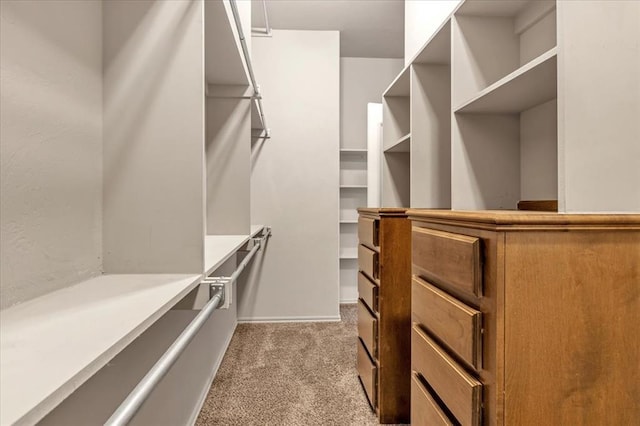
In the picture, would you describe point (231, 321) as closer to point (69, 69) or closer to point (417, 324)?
point (417, 324)

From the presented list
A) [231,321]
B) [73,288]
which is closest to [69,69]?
[73,288]

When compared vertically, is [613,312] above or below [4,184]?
below

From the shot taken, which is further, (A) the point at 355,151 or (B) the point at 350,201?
(B) the point at 350,201

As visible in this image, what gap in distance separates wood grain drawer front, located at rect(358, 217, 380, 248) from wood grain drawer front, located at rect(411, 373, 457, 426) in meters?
0.67

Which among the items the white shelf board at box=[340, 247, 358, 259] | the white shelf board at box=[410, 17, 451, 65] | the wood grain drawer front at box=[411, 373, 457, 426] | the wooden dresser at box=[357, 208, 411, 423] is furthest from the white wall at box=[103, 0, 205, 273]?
the white shelf board at box=[340, 247, 358, 259]

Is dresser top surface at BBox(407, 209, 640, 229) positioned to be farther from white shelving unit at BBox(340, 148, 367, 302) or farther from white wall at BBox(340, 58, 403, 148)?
white wall at BBox(340, 58, 403, 148)

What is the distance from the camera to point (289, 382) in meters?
2.06

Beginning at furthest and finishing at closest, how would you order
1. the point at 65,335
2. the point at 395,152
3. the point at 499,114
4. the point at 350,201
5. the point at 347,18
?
the point at 350,201
the point at 347,18
the point at 395,152
the point at 499,114
the point at 65,335

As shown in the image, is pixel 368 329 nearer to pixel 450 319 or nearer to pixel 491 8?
pixel 450 319

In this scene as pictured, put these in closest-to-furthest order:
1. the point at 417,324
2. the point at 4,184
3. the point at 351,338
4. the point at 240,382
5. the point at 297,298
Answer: the point at 4,184
the point at 417,324
the point at 240,382
the point at 351,338
the point at 297,298

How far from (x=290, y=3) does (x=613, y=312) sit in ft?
9.70

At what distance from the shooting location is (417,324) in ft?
3.97

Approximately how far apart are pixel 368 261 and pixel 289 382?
2.80 ft

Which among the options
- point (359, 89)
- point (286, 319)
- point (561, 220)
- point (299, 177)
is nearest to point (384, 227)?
point (561, 220)
